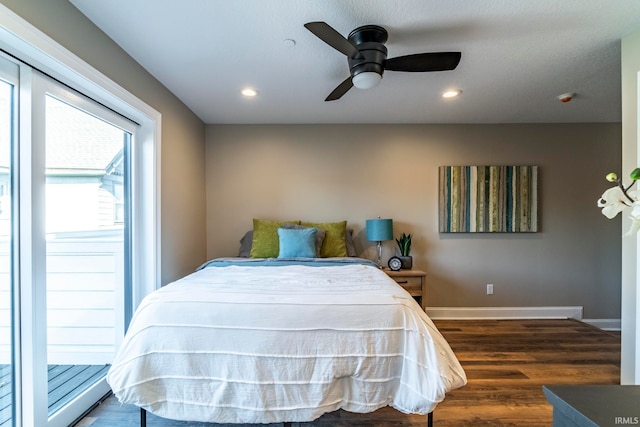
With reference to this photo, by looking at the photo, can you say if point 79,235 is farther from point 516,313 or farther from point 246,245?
point 516,313

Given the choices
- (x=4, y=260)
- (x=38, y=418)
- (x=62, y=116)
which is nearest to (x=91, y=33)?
(x=62, y=116)

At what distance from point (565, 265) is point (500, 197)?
3.86 feet

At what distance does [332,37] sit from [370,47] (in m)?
0.29

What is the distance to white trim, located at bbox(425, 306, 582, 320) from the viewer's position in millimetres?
3439

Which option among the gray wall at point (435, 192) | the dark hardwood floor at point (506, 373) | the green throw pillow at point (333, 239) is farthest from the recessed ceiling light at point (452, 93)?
the dark hardwood floor at point (506, 373)

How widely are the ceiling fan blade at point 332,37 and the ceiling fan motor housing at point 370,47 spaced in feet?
0.14

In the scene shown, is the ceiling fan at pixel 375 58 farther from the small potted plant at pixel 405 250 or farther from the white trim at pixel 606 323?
the white trim at pixel 606 323

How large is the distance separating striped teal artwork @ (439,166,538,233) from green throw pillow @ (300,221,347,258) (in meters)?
1.38

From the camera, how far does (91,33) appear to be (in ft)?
5.45

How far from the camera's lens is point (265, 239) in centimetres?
315

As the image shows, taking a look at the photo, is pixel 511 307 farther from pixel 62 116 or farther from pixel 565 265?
pixel 62 116

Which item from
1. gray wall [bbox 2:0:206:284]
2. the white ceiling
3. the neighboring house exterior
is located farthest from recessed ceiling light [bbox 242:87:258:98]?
the neighboring house exterior

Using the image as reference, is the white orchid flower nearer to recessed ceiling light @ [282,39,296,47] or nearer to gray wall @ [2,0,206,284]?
recessed ceiling light @ [282,39,296,47]

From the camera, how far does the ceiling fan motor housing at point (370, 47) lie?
1667 mm
